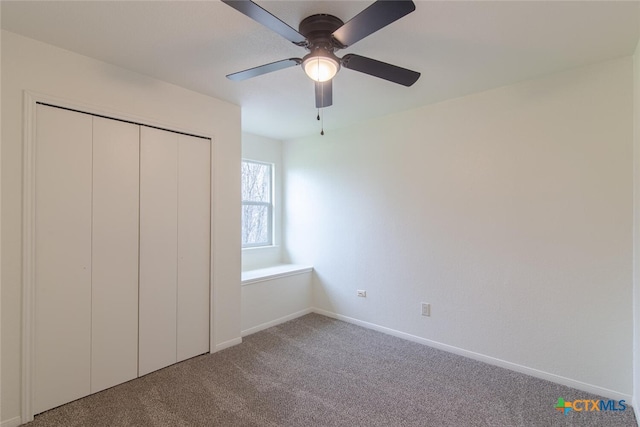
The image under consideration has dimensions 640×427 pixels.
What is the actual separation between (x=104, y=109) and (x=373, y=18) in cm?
209

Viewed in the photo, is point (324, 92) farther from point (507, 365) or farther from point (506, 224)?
point (507, 365)

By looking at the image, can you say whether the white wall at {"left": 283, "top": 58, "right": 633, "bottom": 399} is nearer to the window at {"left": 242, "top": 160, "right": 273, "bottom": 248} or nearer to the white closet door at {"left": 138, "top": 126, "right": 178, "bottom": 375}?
the window at {"left": 242, "top": 160, "right": 273, "bottom": 248}

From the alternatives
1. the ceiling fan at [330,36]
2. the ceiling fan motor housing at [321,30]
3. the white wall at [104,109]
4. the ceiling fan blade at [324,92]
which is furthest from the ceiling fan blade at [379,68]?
the white wall at [104,109]

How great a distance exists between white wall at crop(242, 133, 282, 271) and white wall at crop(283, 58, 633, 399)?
1061 millimetres

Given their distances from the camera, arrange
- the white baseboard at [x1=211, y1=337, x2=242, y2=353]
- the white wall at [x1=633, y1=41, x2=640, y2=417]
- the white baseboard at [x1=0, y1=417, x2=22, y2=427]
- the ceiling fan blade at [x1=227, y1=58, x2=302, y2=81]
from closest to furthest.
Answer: the ceiling fan blade at [x1=227, y1=58, x2=302, y2=81]
the white baseboard at [x1=0, y1=417, x2=22, y2=427]
the white wall at [x1=633, y1=41, x2=640, y2=417]
the white baseboard at [x1=211, y1=337, x2=242, y2=353]

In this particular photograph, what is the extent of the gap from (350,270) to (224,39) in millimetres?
2747

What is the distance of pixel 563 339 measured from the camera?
237cm

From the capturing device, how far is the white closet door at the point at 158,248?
2.53m

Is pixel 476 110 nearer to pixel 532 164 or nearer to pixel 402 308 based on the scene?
pixel 532 164

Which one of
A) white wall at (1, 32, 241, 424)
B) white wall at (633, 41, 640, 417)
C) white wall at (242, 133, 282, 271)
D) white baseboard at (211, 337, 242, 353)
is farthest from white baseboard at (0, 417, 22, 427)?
white wall at (633, 41, 640, 417)

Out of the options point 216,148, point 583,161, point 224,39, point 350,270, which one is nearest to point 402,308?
point 350,270

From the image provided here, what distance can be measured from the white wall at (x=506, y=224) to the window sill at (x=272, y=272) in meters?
0.51

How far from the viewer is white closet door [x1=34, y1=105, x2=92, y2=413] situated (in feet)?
→ 6.67

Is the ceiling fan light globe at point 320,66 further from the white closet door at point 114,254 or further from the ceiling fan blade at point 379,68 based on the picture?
the white closet door at point 114,254
